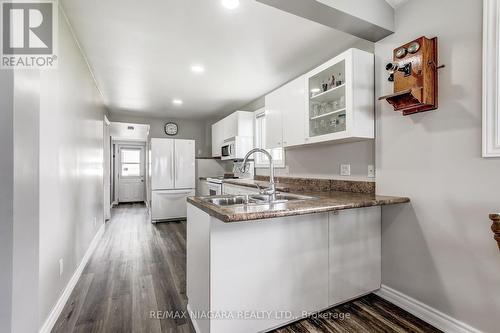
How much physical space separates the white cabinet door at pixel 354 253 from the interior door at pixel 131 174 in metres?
7.28

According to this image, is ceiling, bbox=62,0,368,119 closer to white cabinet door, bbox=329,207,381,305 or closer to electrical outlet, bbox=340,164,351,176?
electrical outlet, bbox=340,164,351,176

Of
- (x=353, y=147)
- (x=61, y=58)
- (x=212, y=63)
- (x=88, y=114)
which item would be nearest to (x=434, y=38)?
(x=353, y=147)

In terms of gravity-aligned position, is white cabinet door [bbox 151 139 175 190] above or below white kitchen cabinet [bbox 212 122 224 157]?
below

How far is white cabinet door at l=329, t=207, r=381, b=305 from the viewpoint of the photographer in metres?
1.83

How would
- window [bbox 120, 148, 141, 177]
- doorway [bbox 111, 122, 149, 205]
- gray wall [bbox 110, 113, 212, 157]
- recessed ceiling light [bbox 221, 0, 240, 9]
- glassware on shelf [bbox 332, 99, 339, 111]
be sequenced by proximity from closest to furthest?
recessed ceiling light [bbox 221, 0, 240, 9] < glassware on shelf [bbox 332, 99, 339, 111] < gray wall [bbox 110, 113, 212, 157] < doorway [bbox 111, 122, 149, 205] < window [bbox 120, 148, 141, 177]

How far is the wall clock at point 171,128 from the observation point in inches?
236

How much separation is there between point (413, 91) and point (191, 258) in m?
1.96

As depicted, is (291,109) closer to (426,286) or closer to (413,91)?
(413,91)

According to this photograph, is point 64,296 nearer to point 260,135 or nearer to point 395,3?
point 260,135

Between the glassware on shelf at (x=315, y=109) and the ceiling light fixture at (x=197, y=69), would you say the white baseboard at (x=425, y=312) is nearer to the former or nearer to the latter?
the glassware on shelf at (x=315, y=109)

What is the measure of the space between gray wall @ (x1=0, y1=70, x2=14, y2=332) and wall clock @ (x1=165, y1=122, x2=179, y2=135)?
4881 millimetres

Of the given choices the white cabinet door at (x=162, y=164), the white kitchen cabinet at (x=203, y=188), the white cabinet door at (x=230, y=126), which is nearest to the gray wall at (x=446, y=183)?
the white cabinet door at (x=230, y=126)

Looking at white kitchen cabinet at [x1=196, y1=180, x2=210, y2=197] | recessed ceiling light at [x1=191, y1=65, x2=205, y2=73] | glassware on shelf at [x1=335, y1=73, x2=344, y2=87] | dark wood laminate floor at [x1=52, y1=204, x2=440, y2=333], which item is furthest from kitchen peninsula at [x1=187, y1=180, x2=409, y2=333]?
white kitchen cabinet at [x1=196, y1=180, x2=210, y2=197]

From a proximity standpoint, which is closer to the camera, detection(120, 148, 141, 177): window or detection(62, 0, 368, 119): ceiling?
detection(62, 0, 368, 119): ceiling
